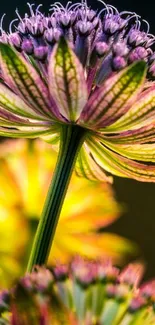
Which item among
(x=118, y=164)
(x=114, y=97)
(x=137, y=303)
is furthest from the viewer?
(x=118, y=164)

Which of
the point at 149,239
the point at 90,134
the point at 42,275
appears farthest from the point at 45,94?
the point at 149,239

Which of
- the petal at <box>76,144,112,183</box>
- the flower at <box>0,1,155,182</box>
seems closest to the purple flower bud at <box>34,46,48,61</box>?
the flower at <box>0,1,155,182</box>

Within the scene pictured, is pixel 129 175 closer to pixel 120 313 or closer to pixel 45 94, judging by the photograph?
pixel 45 94

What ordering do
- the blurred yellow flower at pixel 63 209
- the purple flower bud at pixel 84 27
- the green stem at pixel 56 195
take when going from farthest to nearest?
the blurred yellow flower at pixel 63 209, the purple flower bud at pixel 84 27, the green stem at pixel 56 195

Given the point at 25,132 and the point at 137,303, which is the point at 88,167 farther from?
the point at 137,303

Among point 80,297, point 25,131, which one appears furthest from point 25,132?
point 80,297

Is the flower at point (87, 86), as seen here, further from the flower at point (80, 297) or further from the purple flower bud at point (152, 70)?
the flower at point (80, 297)

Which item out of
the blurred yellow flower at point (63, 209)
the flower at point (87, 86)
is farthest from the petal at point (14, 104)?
the blurred yellow flower at point (63, 209)
